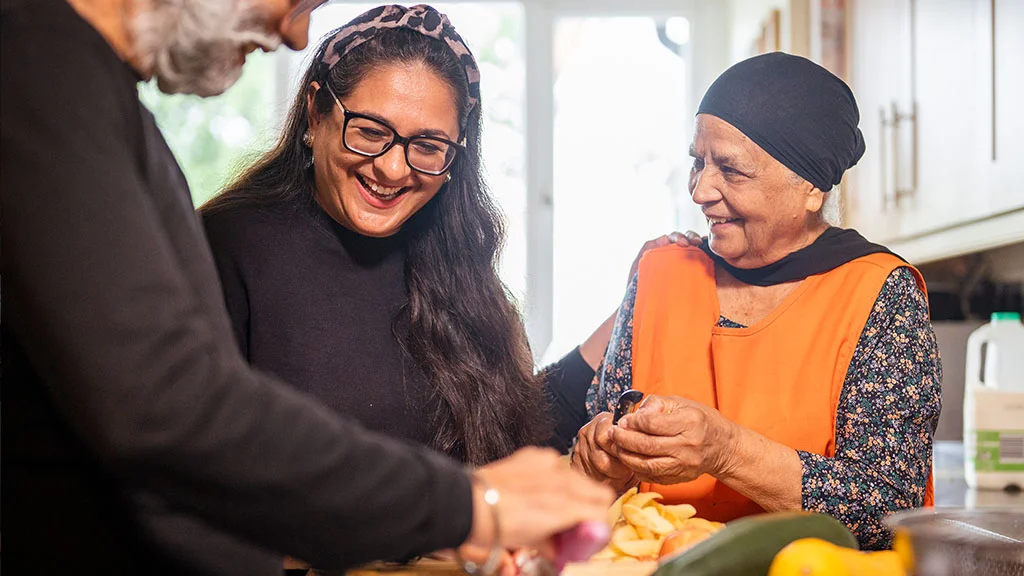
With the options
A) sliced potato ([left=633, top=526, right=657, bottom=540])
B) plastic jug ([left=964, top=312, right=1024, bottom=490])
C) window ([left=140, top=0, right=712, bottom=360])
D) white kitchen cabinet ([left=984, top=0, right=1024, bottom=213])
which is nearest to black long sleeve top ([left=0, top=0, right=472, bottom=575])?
sliced potato ([left=633, top=526, right=657, bottom=540])

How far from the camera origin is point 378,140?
1.52m

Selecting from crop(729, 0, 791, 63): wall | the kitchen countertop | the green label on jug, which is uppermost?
crop(729, 0, 791, 63): wall

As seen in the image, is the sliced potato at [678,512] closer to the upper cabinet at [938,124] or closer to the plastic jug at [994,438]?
the upper cabinet at [938,124]

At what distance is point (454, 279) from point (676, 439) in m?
0.53

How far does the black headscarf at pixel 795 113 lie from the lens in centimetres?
152

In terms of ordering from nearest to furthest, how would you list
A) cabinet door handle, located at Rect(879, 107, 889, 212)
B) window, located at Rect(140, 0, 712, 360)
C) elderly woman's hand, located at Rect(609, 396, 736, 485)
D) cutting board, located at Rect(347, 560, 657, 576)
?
cutting board, located at Rect(347, 560, 657, 576) → elderly woman's hand, located at Rect(609, 396, 736, 485) → cabinet door handle, located at Rect(879, 107, 889, 212) → window, located at Rect(140, 0, 712, 360)

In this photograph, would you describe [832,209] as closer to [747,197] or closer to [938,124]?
[747,197]

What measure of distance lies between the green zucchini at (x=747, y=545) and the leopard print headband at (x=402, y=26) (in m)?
0.94

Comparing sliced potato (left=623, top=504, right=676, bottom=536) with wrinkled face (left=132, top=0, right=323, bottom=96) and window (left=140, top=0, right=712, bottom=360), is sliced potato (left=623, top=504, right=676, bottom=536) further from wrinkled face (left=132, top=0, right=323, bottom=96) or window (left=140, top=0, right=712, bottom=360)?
window (left=140, top=0, right=712, bottom=360)

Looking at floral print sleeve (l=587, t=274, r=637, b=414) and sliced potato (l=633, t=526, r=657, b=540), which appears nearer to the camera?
sliced potato (l=633, t=526, r=657, b=540)

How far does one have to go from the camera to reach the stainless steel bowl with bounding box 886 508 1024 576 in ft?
2.61

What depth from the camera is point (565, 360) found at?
1961 mm

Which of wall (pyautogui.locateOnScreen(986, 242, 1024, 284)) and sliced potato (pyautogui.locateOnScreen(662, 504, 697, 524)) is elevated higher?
wall (pyautogui.locateOnScreen(986, 242, 1024, 284))

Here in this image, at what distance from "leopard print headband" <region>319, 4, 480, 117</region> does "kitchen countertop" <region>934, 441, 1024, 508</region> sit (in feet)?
4.03
